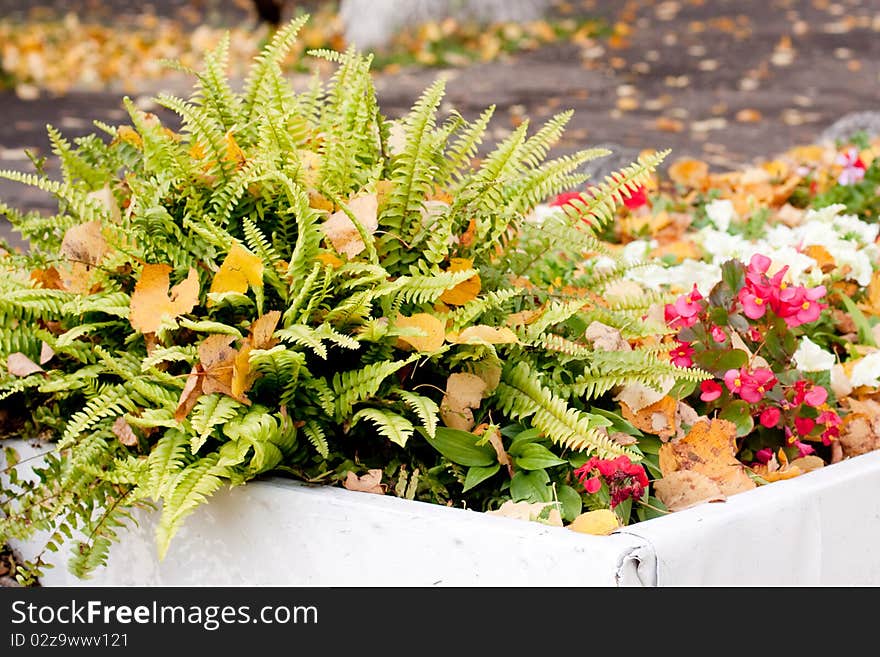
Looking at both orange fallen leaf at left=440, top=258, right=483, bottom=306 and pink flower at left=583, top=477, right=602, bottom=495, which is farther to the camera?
orange fallen leaf at left=440, top=258, right=483, bottom=306

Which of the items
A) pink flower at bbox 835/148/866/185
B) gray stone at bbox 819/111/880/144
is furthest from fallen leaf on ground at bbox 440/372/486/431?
gray stone at bbox 819/111/880/144

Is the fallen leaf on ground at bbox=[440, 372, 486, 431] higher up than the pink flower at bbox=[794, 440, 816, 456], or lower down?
higher up

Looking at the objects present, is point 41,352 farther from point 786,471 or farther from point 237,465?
point 786,471

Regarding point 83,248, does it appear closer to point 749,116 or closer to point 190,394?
point 190,394

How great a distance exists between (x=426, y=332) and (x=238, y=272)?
0.45 m

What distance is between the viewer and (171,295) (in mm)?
2748

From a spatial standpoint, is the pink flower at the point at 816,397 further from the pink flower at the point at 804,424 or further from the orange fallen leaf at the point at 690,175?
the orange fallen leaf at the point at 690,175

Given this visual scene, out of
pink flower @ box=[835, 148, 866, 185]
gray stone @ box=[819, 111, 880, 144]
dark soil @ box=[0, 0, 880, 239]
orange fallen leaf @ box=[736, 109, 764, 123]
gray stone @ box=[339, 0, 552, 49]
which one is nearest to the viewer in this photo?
pink flower @ box=[835, 148, 866, 185]

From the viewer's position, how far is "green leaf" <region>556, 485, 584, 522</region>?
258cm

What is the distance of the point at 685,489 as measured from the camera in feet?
8.95

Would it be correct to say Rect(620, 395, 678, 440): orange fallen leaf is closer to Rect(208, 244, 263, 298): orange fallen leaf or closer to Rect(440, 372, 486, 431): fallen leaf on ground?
Rect(440, 372, 486, 431): fallen leaf on ground

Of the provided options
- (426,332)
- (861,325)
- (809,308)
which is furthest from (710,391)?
(861,325)

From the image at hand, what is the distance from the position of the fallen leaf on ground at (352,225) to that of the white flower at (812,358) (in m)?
1.33
